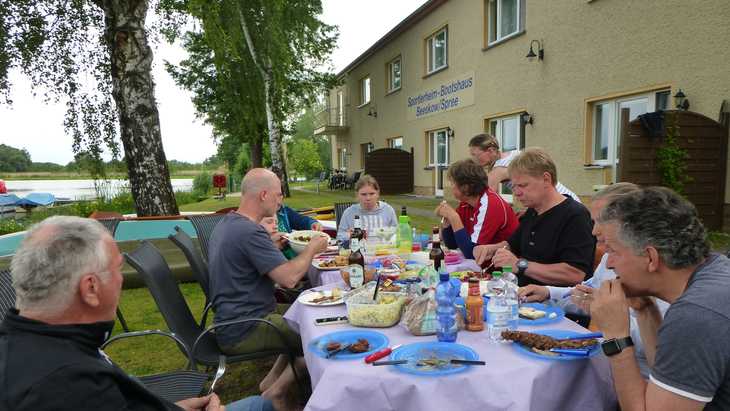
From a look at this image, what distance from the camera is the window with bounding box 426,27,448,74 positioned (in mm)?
14440

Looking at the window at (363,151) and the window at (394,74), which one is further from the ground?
the window at (394,74)

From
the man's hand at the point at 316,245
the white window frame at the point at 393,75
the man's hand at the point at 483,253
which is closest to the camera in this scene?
the man's hand at the point at 316,245

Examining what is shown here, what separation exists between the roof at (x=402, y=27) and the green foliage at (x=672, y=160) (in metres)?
8.92

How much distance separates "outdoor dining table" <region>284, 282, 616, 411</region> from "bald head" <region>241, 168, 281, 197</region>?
1633 millimetres

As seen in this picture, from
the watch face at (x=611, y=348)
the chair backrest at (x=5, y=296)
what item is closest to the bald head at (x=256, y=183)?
the chair backrest at (x=5, y=296)

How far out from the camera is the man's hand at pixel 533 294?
233cm

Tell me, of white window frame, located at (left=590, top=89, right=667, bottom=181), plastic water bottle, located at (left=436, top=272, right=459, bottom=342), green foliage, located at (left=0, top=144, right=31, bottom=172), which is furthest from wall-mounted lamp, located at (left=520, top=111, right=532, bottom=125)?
green foliage, located at (left=0, top=144, right=31, bottom=172)

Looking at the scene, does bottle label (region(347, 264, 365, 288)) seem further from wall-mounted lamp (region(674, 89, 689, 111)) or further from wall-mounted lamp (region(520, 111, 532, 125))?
wall-mounted lamp (region(520, 111, 532, 125))

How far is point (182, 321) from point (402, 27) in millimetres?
15852

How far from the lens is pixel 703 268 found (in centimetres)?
138

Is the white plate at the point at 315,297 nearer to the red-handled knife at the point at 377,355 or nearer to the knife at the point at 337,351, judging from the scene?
the knife at the point at 337,351

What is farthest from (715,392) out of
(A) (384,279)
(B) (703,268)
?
(A) (384,279)

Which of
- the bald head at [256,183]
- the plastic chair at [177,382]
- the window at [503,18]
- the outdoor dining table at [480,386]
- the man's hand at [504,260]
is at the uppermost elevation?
the window at [503,18]

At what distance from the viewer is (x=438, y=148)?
50.7 ft
